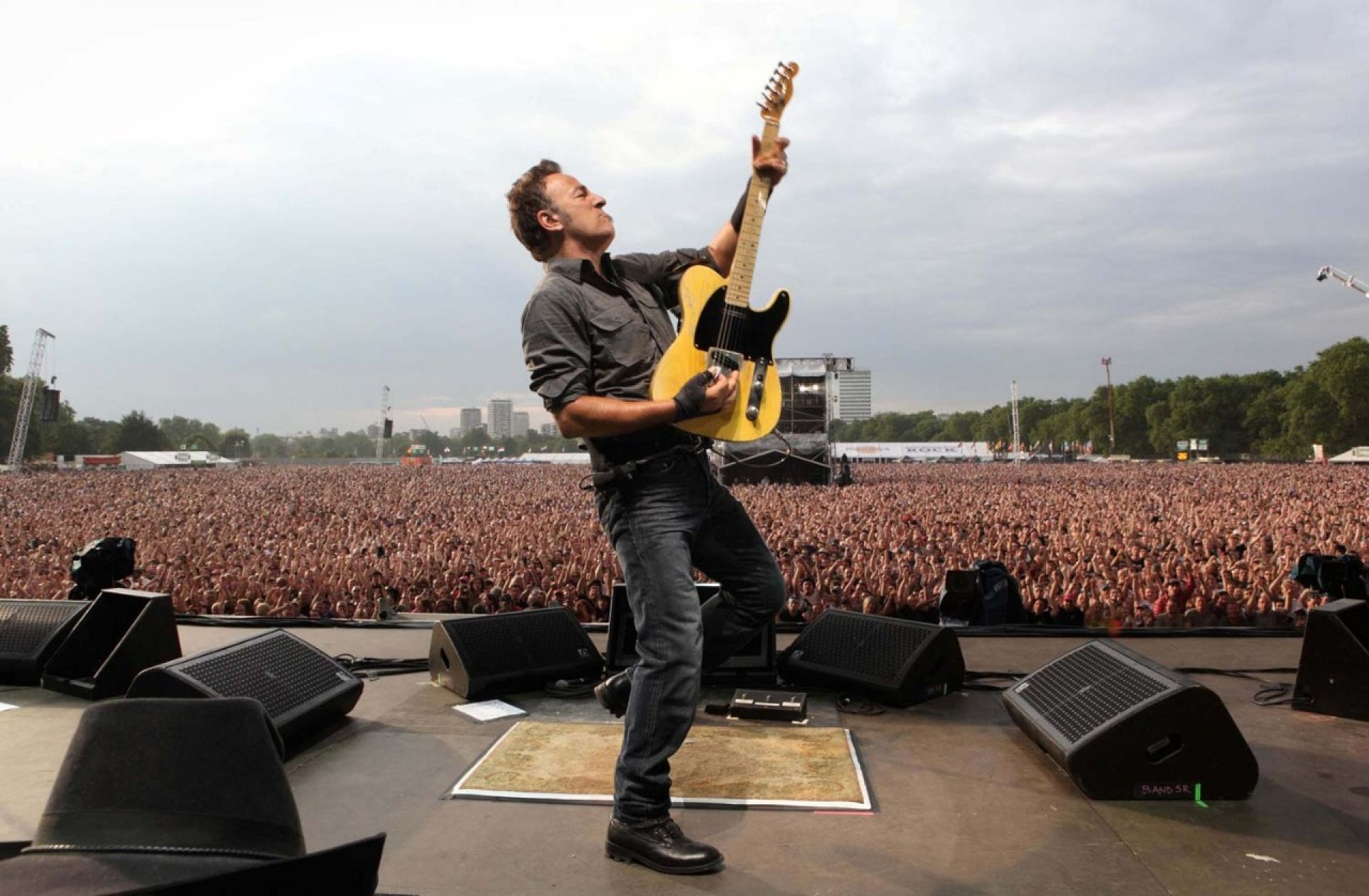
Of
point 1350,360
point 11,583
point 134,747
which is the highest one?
point 1350,360

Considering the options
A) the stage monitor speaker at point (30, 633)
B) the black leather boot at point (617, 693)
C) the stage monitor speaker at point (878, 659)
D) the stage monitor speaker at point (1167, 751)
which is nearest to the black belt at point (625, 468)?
the black leather boot at point (617, 693)

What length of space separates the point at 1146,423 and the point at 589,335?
107 metres

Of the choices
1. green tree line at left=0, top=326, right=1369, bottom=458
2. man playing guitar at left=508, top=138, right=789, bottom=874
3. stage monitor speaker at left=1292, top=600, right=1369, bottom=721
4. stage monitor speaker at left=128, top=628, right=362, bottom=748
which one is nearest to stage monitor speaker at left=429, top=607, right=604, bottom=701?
stage monitor speaker at left=128, top=628, right=362, bottom=748

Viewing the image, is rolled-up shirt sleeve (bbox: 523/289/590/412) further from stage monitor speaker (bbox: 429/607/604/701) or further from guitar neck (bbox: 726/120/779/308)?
stage monitor speaker (bbox: 429/607/604/701)

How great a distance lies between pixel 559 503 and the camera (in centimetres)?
1964

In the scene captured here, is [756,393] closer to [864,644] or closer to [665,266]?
[665,266]

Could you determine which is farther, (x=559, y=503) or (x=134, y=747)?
(x=559, y=503)

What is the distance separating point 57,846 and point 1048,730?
3.01 m

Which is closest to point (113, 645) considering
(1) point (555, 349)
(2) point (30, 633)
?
(2) point (30, 633)

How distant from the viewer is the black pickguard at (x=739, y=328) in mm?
2600

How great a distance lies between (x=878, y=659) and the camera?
13.8 ft

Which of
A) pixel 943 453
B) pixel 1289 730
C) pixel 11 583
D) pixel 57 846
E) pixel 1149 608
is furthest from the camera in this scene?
pixel 943 453

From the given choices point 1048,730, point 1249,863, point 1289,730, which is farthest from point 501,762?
A: point 1289,730

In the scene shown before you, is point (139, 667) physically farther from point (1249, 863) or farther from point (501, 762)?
point (1249, 863)
